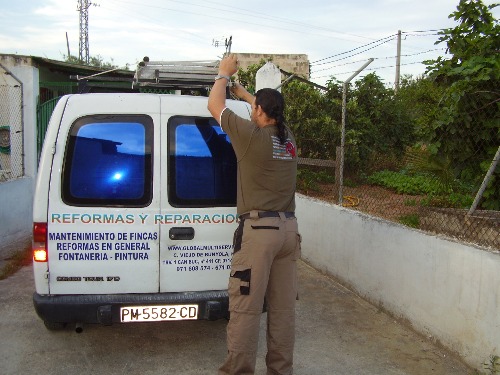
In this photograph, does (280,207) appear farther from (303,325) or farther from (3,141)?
(3,141)

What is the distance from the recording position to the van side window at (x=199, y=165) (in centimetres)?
345

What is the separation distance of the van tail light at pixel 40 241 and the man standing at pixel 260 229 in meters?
1.30

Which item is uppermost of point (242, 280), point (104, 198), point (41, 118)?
point (41, 118)

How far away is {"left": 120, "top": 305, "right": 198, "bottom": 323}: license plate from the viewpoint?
3.38m

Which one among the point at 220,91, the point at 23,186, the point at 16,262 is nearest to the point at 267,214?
the point at 220,91

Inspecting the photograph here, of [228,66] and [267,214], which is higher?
[228,66]

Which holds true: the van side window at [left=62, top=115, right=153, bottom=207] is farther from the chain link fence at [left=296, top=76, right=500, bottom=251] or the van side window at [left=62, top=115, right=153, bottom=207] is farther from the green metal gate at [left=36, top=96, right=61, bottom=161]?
the green metal gate at [left=36, top=96, right=61, bottom=161]

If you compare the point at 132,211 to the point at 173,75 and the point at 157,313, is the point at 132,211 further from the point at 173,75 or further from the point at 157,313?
the point at 173,75

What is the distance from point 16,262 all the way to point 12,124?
9.99 ft

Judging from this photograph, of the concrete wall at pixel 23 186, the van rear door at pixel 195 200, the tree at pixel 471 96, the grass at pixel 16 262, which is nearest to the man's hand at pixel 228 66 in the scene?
the van rear door at pixel 195 200

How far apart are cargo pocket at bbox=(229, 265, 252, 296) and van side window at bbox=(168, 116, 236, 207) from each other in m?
0.68

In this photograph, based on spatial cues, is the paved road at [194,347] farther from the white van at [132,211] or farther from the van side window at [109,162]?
the van side window at [109,162]

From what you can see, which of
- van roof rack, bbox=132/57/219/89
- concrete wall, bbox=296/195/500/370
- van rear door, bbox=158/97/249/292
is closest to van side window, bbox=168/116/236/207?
van rear door, bbox=158/97/249/292

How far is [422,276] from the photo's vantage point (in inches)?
163
